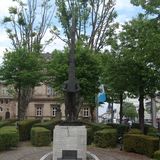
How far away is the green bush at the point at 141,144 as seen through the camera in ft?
72.6

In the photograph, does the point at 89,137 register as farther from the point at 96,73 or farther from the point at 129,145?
the point at 96,73

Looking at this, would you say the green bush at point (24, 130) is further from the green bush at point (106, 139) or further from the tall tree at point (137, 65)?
the tall tree at point (137, 65)

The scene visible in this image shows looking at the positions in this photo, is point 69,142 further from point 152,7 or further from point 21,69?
point 21,69

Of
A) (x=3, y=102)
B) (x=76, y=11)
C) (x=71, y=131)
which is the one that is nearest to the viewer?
(x=71, y=131)

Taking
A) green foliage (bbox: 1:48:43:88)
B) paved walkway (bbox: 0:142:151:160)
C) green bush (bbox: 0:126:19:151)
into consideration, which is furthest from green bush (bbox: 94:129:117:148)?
green foliage (bbox: 1:48:43:88)

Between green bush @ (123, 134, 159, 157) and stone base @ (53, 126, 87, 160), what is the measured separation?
12.7ft

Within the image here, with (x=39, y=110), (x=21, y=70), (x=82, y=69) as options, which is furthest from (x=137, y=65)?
(x=39, y=110)

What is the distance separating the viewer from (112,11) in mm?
44031

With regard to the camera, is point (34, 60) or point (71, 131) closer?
point (71, 131)

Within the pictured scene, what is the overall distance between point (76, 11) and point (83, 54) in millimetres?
8884

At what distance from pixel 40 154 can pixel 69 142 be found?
3.01m

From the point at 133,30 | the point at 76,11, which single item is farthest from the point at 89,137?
the point at 76,11

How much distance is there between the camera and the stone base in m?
20.0

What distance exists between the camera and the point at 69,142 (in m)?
20.1
